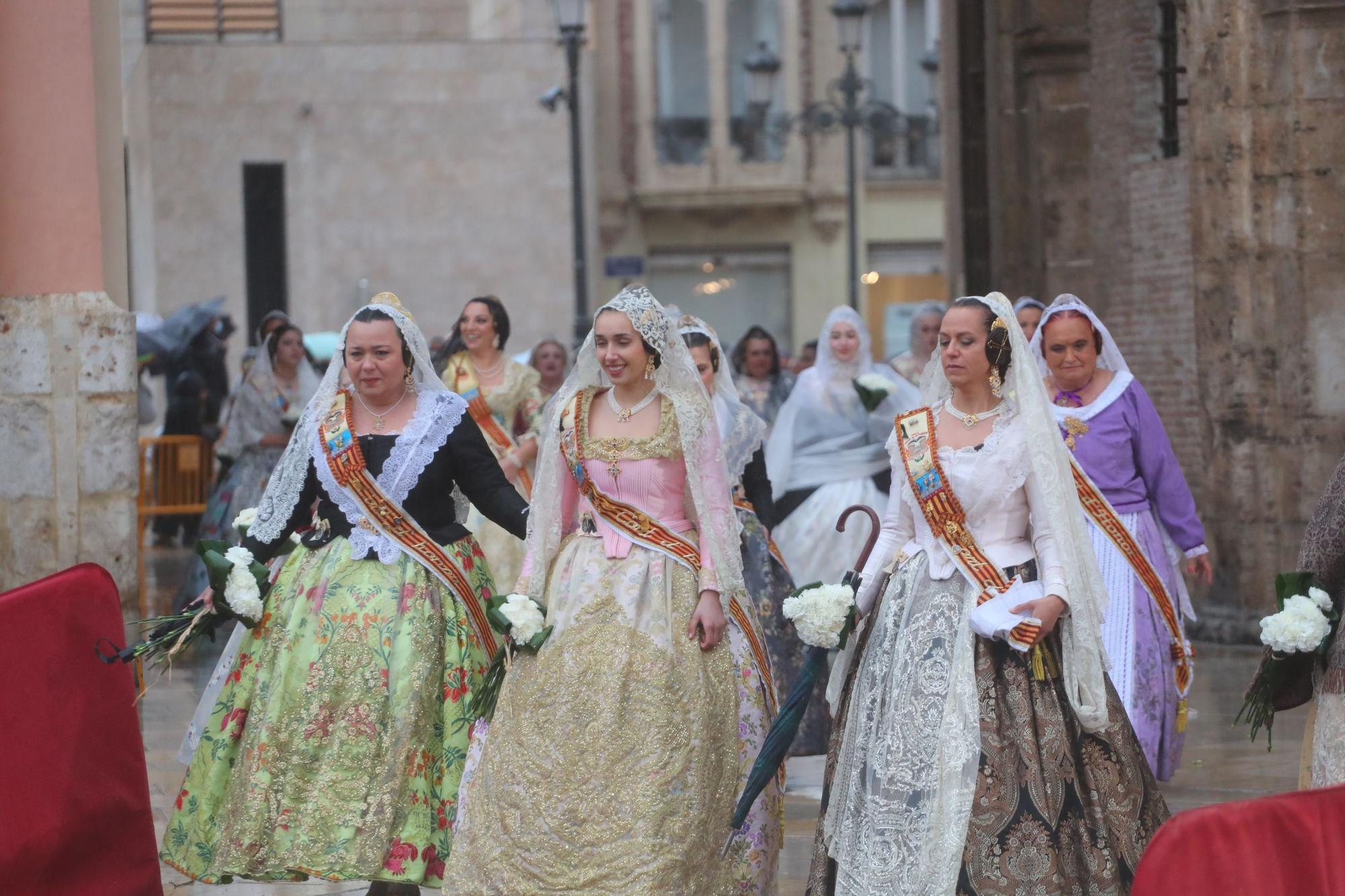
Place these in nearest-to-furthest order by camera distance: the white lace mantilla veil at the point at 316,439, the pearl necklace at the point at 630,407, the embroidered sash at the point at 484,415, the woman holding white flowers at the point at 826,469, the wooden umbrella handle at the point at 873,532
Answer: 1. the wooden umbrella handle at the point at 873,532
2. the pearl necklace at the point at 630,407
3. the white lace mantilla veil at the point at 316,439
4. the embroidered sash at the point at 484,415
5. the woman holding white flowers at the point at 826,469

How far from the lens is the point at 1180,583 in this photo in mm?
7734

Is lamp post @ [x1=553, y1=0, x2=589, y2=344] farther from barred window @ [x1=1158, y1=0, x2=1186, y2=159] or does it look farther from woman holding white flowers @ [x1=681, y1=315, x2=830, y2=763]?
woman holding white flowers @ [x1=681, y1=315, x2=830, y2=763]

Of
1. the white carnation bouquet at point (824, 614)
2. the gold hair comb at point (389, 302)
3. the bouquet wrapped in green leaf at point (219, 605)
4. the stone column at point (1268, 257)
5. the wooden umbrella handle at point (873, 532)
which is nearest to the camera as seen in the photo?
the white carnation bouquet at point (824, 614)

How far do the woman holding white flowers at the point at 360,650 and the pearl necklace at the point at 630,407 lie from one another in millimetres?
452

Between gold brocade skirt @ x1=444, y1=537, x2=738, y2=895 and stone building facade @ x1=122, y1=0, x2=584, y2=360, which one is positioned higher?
stone building facade @ x1=122, y1=0, x2=584, y2=360

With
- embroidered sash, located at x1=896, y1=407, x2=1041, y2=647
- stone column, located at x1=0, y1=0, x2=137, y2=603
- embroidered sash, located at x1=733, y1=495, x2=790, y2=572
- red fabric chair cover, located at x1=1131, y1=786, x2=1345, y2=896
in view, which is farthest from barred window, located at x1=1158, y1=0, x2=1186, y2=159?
red fabric chair cover, located at x1=1131, y1=786, x2=1345, y2=896

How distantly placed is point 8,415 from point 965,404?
465 cm

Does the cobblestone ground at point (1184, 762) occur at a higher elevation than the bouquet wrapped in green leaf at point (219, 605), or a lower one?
lower

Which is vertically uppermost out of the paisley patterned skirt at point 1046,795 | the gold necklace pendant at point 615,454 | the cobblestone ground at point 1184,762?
the gold necklace pendant at point 615,454

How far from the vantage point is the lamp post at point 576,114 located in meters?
18.0

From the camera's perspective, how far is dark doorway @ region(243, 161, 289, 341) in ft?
87.1

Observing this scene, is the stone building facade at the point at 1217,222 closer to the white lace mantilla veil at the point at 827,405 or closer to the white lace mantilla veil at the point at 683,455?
the white lace mantilla veil at the point at 827,405

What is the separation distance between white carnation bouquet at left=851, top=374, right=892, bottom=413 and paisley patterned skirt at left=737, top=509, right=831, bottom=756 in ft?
5.44

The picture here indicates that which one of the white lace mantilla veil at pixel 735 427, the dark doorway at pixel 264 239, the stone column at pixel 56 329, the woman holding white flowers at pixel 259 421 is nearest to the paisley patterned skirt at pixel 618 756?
the white lace mantilla veil at pixel 735 427
